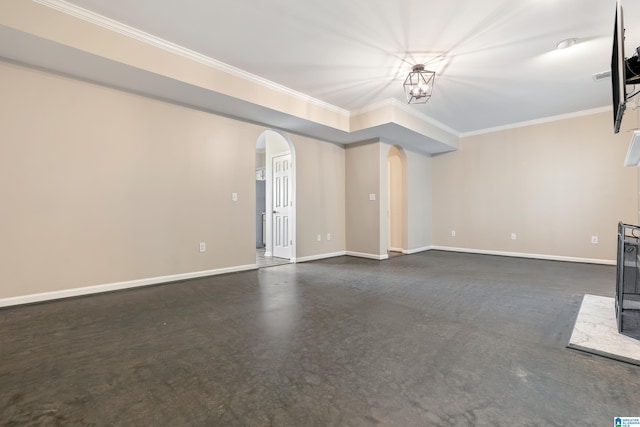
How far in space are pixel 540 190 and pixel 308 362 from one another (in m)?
5.85

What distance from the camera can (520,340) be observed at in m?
2.04

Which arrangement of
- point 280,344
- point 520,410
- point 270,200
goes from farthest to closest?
point 270,200
point 280,344
point 520,410

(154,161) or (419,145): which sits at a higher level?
(419,145)

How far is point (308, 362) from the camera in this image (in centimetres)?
175

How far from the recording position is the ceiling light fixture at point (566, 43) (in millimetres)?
2934

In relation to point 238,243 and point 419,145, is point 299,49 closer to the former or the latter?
point 238,243

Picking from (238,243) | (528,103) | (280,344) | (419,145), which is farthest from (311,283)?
(528,103)

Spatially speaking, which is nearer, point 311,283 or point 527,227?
point 311,283

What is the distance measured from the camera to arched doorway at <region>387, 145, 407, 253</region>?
629cm

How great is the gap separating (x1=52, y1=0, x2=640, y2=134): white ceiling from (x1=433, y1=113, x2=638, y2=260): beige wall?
3.48 ft

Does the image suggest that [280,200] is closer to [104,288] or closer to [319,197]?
[319,197]

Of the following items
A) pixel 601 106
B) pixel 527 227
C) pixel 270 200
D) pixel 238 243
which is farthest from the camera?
pixel 270 200

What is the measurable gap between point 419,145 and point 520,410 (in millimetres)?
5519

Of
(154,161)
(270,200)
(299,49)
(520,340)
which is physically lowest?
(520,340)
